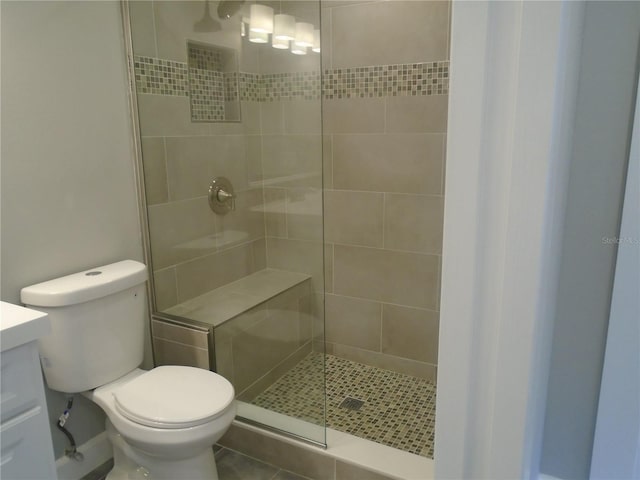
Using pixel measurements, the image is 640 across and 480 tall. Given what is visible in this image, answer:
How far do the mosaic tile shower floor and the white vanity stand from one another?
1.06 m

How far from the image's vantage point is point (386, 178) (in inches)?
102

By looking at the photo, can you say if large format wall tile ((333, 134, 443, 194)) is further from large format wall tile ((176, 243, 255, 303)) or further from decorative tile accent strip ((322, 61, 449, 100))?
large format wall tile ((176, 243, 255, 303))

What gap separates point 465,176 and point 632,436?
30cm

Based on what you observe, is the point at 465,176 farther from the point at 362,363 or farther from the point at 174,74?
the point at 362,363

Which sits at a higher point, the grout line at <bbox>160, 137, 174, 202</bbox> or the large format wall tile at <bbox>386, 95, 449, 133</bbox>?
the large format wall tile at <bbox>386, 95, 449, 133</bbox>

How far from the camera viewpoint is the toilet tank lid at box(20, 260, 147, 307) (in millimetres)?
1716

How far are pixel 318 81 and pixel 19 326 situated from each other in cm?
163

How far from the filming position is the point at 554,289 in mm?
469

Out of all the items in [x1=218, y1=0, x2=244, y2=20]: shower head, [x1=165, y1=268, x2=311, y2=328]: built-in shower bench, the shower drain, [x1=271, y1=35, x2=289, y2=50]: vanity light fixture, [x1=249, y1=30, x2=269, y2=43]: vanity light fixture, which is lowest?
the shower drain

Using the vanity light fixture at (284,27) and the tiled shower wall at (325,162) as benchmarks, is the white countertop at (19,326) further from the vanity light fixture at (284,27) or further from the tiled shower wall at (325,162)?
the vanity light fixture at (284,27)

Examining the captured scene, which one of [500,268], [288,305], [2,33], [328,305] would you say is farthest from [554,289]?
[328,305]

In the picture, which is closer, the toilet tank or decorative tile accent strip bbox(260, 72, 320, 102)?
the toilet tank

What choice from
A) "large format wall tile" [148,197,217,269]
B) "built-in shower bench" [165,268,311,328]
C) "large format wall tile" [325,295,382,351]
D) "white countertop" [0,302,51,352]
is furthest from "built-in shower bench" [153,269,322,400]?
"white countertop" [0,302,51,352]

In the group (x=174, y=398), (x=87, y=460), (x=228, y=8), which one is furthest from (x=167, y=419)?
(x=228, y=8)
